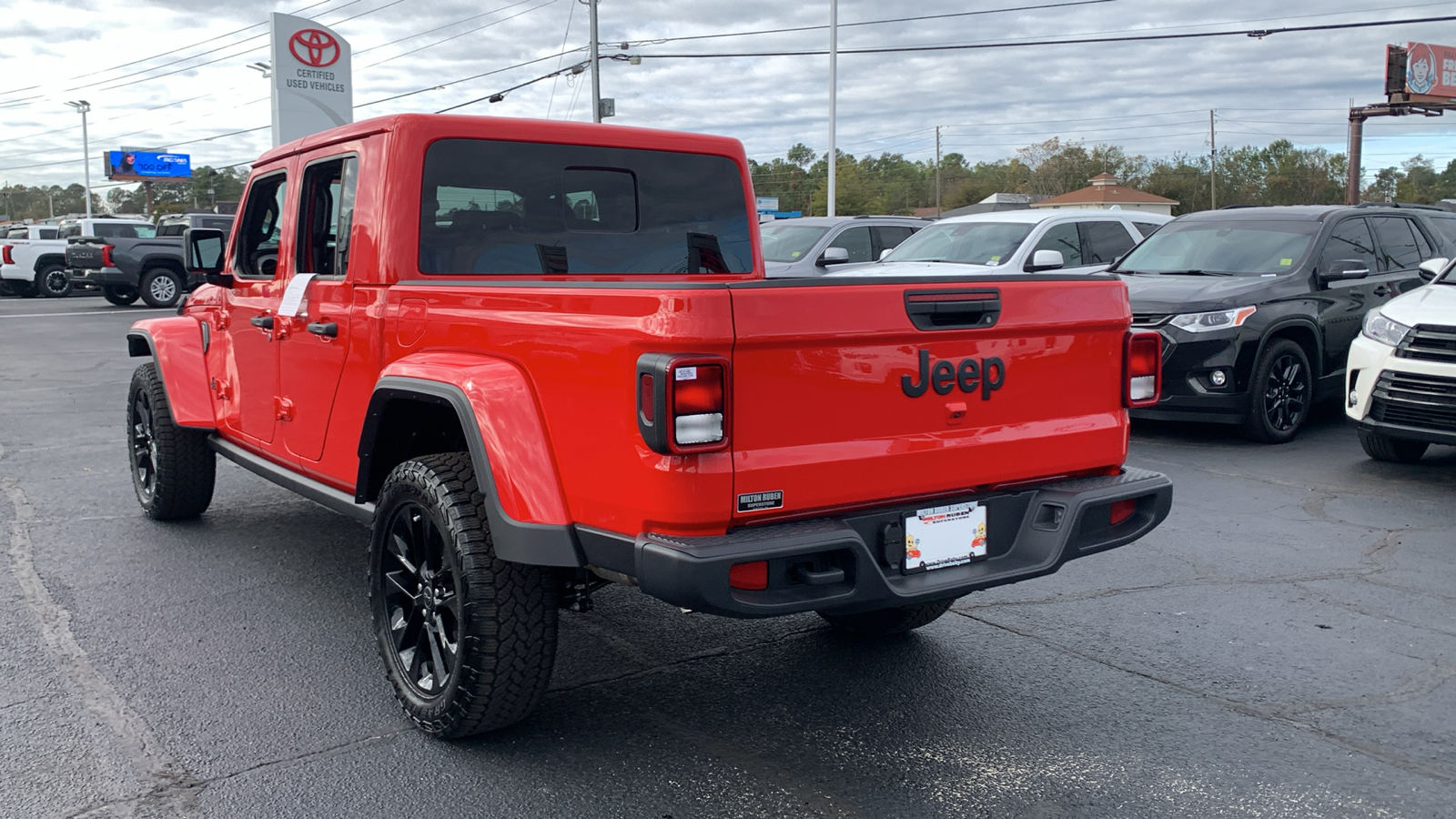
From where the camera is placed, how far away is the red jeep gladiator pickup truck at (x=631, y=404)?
2.99 metres

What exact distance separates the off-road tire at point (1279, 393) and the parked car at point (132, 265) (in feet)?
67.4

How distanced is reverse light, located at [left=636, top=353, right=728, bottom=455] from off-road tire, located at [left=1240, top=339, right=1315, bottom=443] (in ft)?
22.7

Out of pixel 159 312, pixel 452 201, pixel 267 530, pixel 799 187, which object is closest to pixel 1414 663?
pixel 452 201

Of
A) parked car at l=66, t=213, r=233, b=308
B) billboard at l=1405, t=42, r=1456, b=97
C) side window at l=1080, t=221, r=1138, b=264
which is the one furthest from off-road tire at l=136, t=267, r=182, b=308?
billboard at l=1405, t=42, r=1456, b=97

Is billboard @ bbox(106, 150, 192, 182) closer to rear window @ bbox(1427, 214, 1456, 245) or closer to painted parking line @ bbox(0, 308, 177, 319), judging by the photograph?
painted parking line @ bbox(0, 308, 177, 319)

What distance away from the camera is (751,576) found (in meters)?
3.02

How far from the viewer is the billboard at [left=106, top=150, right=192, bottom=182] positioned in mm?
92562

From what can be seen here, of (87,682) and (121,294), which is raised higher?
(121,294)

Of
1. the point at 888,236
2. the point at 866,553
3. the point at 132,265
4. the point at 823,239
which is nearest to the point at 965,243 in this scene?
the point at 823,239

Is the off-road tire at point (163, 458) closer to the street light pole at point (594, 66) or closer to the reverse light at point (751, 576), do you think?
the reverse light at point (751, 576)

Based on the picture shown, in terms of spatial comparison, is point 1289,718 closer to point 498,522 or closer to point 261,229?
point 498,522

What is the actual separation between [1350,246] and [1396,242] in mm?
866

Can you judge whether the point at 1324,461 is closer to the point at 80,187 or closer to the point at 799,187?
the point at 799,187

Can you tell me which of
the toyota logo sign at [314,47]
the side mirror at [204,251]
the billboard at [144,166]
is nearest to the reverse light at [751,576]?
the side mirror at [204,251]
